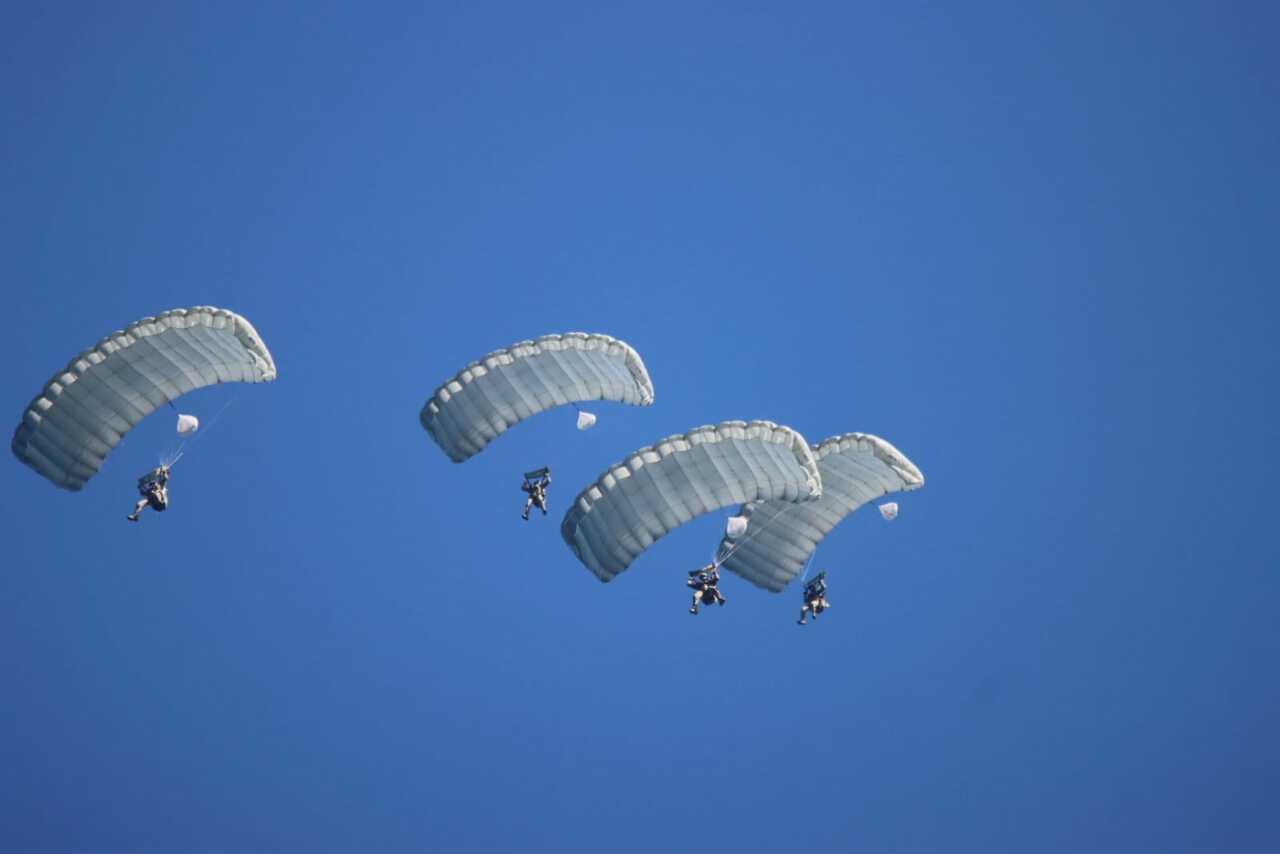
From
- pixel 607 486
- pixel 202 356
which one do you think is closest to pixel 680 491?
pixel 607 486

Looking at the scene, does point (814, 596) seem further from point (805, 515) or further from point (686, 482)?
point (686, 482)

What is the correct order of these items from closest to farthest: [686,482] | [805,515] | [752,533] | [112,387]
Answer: [686,482]
[112,387]
[805,515]
[752,533]

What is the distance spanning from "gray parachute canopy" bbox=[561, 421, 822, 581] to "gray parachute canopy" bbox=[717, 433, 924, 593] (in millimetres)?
3090

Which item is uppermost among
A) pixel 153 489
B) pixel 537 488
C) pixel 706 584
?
pixel 537 488

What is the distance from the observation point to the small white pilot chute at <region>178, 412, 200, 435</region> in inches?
1766

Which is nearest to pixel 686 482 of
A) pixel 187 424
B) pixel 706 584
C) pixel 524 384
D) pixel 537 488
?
pixel 706 584

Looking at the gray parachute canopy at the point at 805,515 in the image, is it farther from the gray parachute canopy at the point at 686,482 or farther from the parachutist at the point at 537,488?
the parachutist at the point at 537,488

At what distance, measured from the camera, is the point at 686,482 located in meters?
41.2

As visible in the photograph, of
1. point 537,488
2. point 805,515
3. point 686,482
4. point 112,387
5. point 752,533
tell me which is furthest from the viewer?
point 537,488

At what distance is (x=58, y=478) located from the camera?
1700 inches

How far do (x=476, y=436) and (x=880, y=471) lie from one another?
8.96 metres

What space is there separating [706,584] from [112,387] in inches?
518

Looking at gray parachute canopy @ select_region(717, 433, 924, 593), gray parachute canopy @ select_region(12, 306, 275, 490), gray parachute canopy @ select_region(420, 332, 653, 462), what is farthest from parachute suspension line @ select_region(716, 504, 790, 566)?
gray parachute canopy @ select_region(12, 306, 275, 490)

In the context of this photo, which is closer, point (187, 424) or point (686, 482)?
point (686, 482)
